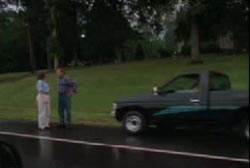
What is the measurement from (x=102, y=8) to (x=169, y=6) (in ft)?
1.91

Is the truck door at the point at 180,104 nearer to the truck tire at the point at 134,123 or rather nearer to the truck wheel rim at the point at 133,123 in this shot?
the truck tire at the point at 134,123

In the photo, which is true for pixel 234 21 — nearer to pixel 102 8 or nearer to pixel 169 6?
pixel 169 6

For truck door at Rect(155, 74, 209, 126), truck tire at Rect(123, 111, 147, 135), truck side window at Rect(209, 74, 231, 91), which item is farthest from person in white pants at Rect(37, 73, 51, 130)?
truck side window at Rect(209, 74, 231, 91)

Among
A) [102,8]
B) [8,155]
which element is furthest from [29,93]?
[102,8]

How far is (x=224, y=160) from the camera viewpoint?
797cm

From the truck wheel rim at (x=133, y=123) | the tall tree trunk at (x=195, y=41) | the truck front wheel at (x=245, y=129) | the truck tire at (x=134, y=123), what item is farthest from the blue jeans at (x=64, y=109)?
the truck front wheel at (x=245, y=129)

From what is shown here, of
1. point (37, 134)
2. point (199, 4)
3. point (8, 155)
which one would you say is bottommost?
point (37, 134)

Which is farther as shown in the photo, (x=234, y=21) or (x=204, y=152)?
(x=204, y=152)

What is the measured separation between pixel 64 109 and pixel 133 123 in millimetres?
3134

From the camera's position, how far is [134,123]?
11703 mm

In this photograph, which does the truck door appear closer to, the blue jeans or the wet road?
the wet road

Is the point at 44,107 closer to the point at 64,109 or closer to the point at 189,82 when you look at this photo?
the point at 64,109

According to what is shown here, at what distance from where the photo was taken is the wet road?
816cm

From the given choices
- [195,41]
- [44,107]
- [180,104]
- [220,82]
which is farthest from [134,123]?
[220,82]
